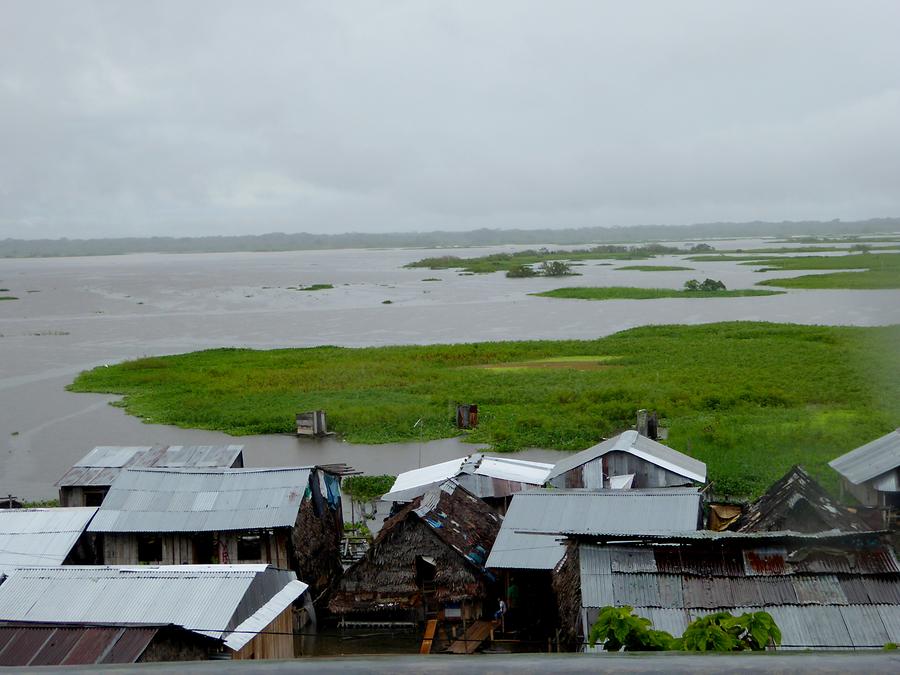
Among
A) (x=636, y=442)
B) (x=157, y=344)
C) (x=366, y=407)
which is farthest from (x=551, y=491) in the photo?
(x=157, y=344)

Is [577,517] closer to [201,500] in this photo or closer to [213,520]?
[213,520]

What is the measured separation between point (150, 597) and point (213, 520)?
10.6 ft

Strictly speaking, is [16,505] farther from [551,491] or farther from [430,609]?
[551,491]

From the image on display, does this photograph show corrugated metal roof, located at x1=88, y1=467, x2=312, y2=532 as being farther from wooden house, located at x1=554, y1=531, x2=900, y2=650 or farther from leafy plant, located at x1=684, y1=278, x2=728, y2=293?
leafy plant, located at x1=684, y1=278, x2=728, y2=293

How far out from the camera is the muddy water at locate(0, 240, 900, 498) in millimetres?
23172

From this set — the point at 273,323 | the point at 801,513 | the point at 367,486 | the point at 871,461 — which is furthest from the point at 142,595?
the point at 273,323

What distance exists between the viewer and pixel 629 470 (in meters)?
13.7

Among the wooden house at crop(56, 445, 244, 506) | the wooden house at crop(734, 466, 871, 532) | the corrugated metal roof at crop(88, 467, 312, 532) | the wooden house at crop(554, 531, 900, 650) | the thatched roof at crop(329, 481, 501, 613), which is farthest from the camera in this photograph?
the wooden house at crop(56, 445, 244, 506)

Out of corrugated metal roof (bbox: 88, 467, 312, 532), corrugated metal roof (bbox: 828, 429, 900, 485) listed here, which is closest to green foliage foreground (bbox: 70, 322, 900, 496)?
corrugated metal roof (bbox: 828, 429, 900, 485)

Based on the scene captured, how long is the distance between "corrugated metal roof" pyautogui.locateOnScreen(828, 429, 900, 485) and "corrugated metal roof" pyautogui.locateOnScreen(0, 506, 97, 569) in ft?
34.7

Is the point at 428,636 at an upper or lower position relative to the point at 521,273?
upper

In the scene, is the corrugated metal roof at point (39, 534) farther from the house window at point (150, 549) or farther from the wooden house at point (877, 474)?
the wooden house at point (877, 474)

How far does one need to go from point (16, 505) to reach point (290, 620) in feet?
26.2

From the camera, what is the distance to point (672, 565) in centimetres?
784
